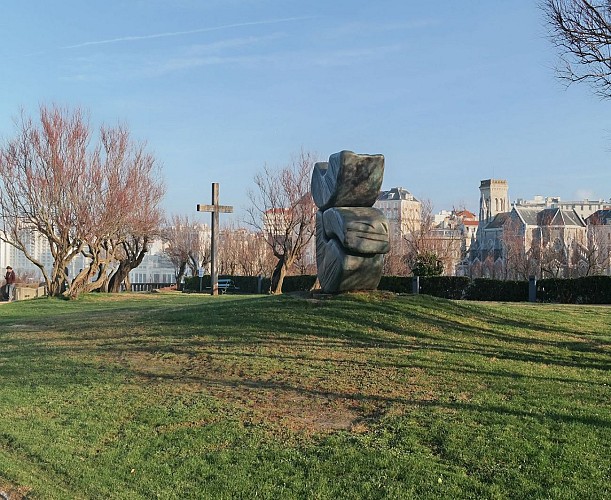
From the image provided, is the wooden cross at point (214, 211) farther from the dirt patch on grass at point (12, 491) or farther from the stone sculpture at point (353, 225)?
the dirt patch on grass at point (12, 491)

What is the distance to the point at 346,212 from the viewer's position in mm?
11906

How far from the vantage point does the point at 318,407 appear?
6668 millimetres

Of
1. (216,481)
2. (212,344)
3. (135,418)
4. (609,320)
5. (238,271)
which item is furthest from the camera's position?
(238,271)

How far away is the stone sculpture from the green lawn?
64 cm

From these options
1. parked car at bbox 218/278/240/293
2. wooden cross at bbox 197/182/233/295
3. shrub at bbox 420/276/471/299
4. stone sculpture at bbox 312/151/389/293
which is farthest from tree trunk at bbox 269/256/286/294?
stone sculpture at bbox 312/151/389/293

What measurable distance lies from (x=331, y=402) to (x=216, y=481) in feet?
6.58

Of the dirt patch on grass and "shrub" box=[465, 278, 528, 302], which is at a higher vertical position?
"shrub" box=[465, 278, 528, 302]

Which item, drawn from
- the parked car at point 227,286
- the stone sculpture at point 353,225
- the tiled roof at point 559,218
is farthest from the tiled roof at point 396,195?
the stone sculpture at point 353,225

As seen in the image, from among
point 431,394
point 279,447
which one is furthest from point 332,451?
point 431,394

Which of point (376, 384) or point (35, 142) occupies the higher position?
point (35, 142)

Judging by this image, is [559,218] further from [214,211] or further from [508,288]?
[214,211]

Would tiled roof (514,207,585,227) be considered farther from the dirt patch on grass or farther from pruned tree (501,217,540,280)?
the dirt patch on grass

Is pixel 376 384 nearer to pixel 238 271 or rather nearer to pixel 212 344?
pixel 212 344

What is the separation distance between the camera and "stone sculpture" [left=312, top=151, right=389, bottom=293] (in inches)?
458
